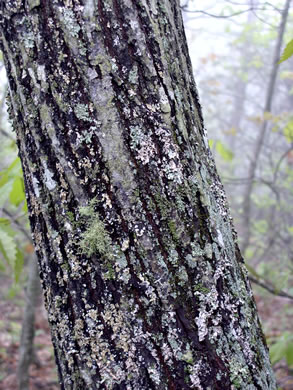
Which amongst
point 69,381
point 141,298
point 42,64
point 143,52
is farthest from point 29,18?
point 69,381

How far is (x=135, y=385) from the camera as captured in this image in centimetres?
79

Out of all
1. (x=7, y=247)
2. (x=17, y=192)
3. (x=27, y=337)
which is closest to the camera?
(x=7, y=247)

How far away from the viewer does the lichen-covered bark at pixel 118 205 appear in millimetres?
796

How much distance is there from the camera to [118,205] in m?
0.81

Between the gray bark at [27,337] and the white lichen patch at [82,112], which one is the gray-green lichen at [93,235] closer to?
the white lichen patch at [82,112]

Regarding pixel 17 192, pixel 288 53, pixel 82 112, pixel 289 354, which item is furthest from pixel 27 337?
pixel 288 53

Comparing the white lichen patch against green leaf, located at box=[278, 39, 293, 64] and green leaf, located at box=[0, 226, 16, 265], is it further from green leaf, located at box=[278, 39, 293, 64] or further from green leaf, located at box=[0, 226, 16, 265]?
green leaf, located at box=[0, 226, 16, 265]

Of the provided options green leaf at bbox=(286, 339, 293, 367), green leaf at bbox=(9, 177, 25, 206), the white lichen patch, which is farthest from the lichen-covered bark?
green leaf at bbox=(286, 339, 293, 367)

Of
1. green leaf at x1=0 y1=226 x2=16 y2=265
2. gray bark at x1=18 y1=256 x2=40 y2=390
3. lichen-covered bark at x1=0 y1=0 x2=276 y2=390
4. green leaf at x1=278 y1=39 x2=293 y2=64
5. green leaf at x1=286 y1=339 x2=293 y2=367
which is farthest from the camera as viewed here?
gray bark at x1=18 y1=256 x2=40 y2=390

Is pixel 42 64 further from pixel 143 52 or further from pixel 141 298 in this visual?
pixel 141 298

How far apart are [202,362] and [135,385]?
16 centimetres

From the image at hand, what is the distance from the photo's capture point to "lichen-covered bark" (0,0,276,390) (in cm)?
80

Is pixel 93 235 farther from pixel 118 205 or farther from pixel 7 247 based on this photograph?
pixel 7 247

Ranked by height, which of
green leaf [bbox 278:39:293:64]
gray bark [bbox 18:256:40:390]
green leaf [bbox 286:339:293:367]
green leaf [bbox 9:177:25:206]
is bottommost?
gray bark [bbox 18:256:40:390]
